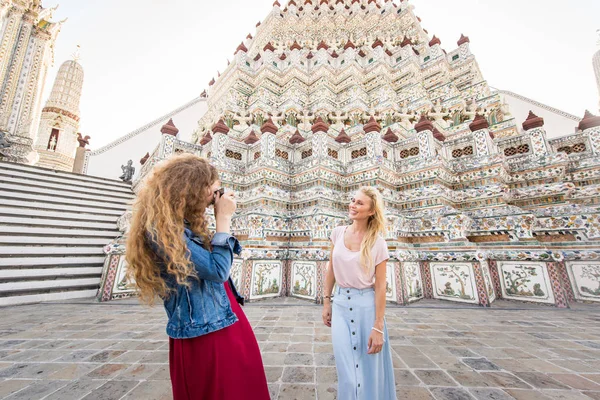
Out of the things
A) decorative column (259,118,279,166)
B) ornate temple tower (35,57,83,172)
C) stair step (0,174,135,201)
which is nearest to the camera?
decorative column (259,118,279,166)

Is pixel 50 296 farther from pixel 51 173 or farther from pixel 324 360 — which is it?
pixel 51 173

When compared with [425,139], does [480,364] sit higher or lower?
lower

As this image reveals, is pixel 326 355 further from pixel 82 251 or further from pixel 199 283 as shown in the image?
pixel 82 251

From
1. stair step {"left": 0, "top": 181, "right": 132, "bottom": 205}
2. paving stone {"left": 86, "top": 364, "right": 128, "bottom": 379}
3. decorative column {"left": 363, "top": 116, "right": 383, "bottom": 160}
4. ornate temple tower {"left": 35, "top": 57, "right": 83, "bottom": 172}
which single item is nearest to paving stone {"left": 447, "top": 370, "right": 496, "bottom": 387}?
paving stone {"left": 86, "top": 364, "right": 128, "bottom": 379}

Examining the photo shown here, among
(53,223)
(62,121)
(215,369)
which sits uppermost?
(62,121)

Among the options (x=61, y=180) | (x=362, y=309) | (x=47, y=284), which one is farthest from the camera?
(x=61, y=180)

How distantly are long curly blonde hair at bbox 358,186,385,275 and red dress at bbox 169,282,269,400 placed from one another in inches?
37.1

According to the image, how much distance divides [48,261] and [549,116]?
67.3 feet

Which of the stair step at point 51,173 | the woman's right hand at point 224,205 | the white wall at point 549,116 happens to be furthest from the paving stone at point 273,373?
the white wall at point 549,116

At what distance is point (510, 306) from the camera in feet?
15.1

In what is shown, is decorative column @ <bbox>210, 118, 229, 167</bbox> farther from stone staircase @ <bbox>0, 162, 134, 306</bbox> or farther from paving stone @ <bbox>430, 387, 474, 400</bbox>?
paving stone @ <bbox>430, 387, 474, 400</bbox>

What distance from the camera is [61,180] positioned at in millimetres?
8555

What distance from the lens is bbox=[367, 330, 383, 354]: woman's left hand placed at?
5.17 ft

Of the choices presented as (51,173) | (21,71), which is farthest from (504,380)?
(21,71)
